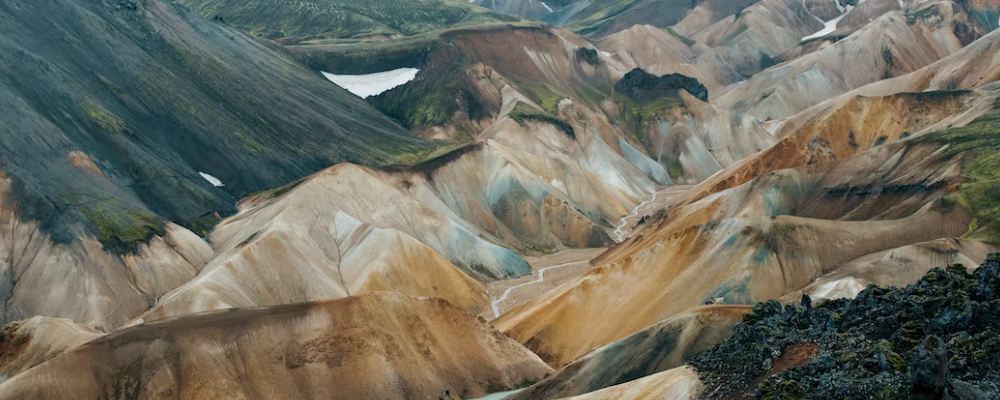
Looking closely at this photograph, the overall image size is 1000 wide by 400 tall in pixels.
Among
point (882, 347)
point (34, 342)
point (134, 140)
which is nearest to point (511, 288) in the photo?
point (134, 140)

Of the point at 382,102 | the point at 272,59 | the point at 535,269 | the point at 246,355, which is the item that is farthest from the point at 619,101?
the point at 246,355

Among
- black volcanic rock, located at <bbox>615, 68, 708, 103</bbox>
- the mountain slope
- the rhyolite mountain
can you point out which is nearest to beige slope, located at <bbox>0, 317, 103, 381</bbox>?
the rhyolite mountain

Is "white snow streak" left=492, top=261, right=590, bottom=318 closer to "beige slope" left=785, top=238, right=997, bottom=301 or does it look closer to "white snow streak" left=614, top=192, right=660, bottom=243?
"white snow streak" left=614, top=192, right=660, bottom=243

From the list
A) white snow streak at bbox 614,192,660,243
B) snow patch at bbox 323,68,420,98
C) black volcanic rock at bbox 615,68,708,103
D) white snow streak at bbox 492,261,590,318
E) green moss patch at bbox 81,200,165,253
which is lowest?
white snow streak at bbox 614,192,660,243

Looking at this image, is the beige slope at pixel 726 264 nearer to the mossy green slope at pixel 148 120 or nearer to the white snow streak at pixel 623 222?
the white snow streak at pixel 623 222

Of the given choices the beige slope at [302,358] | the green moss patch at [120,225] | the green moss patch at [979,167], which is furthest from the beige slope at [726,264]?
the green moss patch at [120,225]

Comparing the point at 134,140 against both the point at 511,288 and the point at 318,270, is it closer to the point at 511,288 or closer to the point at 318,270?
the point at 318,270
